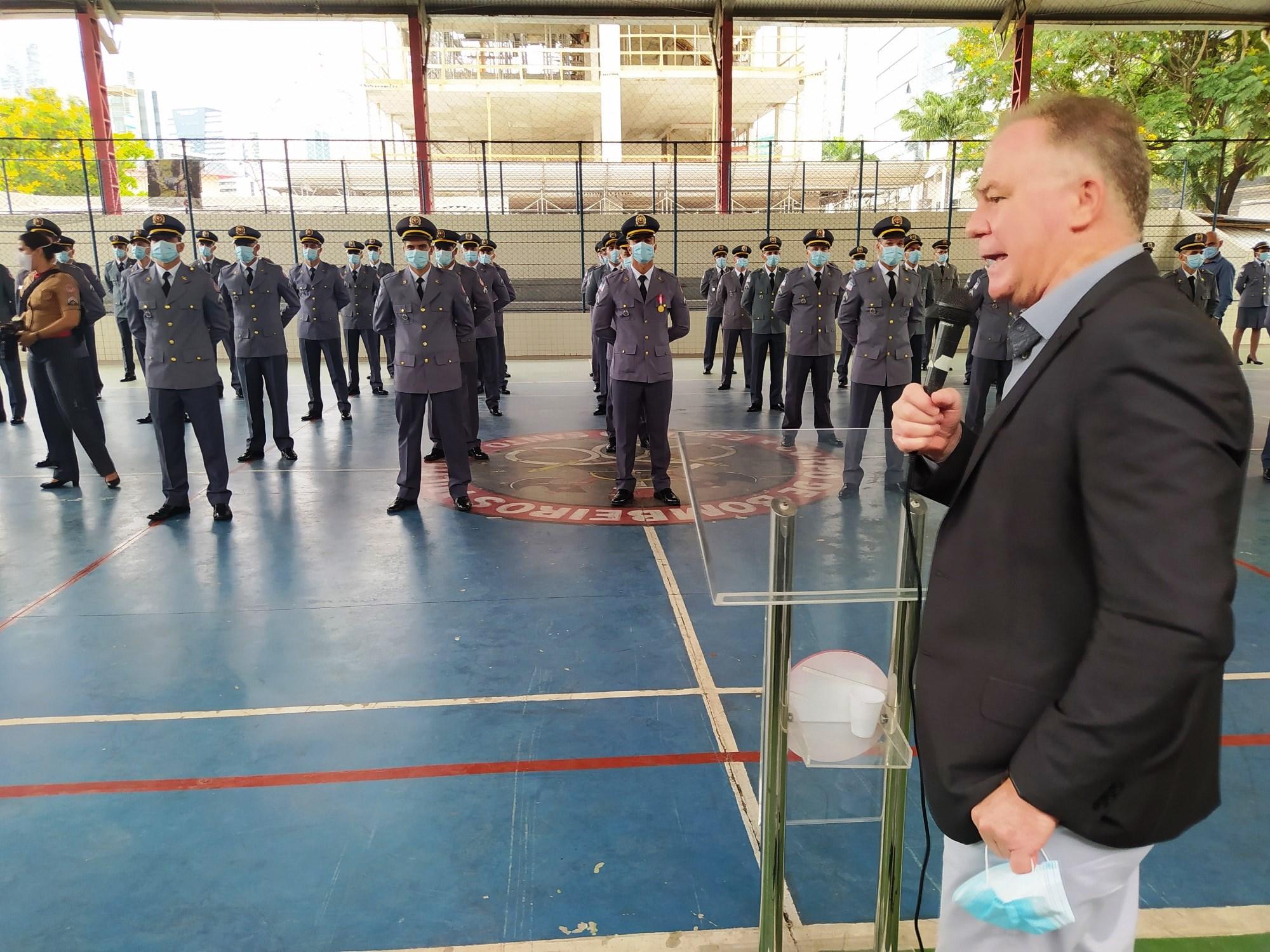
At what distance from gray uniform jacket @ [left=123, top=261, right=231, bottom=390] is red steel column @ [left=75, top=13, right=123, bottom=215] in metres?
12.3

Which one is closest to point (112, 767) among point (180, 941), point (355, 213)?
point (180, 941)

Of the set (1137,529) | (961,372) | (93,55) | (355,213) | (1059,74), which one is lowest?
(961,372)

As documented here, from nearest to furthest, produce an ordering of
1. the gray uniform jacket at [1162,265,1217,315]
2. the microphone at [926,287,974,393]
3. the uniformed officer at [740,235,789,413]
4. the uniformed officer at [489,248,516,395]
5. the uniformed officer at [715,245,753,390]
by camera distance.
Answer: the microphone at [926,287,974,393] < the gray uniform jacket at [1162,265,1217,315] < the uniformed officer at [740,235,789,413] < the uniformed officer at [489,248,516,395] < the uniformed officer at [715,245,753,390]

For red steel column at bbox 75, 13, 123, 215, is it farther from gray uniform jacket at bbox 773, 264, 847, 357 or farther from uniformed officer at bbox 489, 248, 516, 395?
gray uniform jacket at bbox 773, 264, 847, 357

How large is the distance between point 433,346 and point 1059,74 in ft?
85.6

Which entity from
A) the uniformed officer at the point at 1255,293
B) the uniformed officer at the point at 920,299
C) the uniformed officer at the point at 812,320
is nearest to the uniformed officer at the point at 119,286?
the uniformed officer at the point at 812,320

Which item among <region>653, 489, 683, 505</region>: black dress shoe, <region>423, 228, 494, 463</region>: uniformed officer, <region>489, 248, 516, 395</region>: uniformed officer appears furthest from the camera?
<region>489, 248, 516, 395</region>: uniformed officer

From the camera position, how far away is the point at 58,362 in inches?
255

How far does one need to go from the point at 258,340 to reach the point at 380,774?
615cm

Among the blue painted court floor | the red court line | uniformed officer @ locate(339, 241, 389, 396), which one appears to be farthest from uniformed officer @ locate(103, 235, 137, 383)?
the red court line

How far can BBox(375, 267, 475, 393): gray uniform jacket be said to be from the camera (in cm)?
595

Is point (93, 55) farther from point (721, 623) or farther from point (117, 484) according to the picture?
point (721, 623)

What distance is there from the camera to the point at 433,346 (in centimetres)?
595

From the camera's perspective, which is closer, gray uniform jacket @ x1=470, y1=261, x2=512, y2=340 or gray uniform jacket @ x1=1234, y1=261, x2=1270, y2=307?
gray uniform jacket @ x1=470, y1=261, x2=512, y2=340
